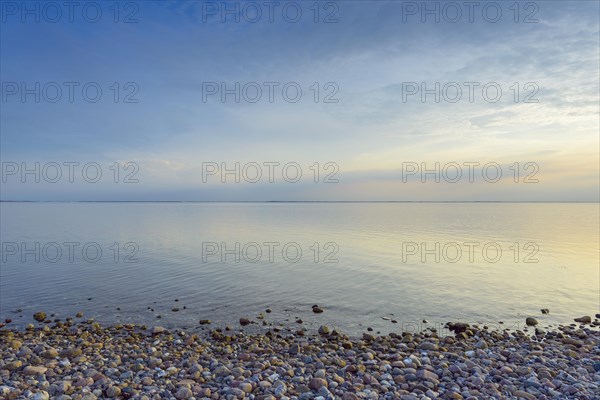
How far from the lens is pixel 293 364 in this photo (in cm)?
1152

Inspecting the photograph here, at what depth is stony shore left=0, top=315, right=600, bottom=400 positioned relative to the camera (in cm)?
936

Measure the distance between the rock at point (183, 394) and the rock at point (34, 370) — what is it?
13.5ft

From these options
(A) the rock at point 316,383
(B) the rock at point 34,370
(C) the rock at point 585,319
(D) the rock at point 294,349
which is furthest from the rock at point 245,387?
(C) the rock at point 585,319

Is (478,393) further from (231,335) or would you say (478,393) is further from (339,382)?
(231,335)

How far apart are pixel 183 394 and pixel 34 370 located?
14.7ft

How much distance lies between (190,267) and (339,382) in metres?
21.0

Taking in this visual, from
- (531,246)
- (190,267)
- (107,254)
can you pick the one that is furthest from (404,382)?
(531,246)

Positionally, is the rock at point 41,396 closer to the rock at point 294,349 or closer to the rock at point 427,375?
the rock at point 294,349

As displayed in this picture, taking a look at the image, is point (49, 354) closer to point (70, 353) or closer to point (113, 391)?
point (70, 353)

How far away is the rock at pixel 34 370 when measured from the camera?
33.5ft

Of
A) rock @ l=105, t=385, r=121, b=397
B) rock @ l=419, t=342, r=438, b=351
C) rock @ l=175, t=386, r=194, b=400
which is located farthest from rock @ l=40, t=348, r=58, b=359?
rock @ l=419, t=342, r=438, b=351

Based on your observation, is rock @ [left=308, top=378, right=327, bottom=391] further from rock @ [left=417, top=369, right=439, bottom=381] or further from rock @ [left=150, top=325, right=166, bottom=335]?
rock @ [left=150, top=325, right=166, bottom=335]

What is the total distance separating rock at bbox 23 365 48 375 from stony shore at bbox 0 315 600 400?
37 millimetres

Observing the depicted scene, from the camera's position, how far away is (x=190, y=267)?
28.8 meters
